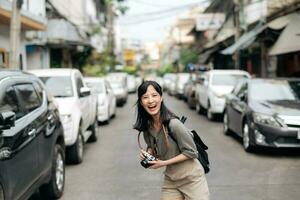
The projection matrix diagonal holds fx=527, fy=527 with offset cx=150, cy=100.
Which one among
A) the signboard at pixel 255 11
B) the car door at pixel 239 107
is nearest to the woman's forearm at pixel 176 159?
the car door at pixel 239 107

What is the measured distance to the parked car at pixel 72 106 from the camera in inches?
377

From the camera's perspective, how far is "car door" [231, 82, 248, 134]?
37.9 ft

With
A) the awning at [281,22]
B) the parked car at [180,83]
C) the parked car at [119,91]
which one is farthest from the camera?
the parked car at [180,83]

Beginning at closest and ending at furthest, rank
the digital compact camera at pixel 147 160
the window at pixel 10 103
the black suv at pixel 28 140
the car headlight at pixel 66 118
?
1. the digital compact camera at pixel 147 160
2. the black suv at pixel 28 140
3. the window at pixel 10 103
4. the car headlight at pixel 66 118

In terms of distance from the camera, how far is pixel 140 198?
7.13 metres

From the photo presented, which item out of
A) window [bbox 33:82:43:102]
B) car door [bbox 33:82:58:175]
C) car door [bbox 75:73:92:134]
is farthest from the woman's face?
car door [bbox 75:73:92:134]

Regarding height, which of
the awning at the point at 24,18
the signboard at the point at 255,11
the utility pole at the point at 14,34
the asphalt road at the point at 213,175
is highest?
the signboard at the point at 255,11

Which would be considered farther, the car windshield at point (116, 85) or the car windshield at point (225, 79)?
the car windshield at point (116, 85)

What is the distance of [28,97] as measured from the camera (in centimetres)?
661

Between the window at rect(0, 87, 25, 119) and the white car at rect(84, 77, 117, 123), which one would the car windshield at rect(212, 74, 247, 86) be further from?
the window at rect(0, 87, 25, 119)

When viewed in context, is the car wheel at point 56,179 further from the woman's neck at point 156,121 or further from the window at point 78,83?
the window at point 78,83

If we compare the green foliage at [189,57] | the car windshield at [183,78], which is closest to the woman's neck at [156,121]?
the car windshield at [183,78]

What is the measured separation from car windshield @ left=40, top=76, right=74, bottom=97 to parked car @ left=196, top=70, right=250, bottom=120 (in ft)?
22.6

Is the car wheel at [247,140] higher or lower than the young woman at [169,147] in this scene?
lower
